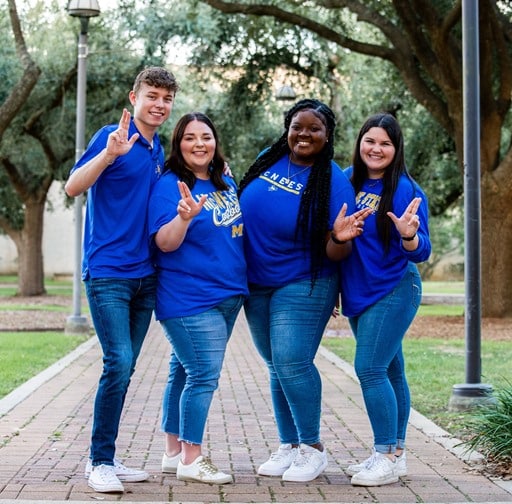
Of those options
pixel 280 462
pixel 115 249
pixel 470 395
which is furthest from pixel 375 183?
pixel 470 395

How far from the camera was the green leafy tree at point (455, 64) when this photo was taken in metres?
18.9

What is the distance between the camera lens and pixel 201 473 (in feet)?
19.3

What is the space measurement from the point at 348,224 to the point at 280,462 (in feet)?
4.74

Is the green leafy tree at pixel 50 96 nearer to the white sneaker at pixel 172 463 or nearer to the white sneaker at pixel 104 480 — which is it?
the white sneaker at pixel 172 463

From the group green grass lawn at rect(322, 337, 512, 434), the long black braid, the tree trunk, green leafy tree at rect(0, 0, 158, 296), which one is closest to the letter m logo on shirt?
the long black braid

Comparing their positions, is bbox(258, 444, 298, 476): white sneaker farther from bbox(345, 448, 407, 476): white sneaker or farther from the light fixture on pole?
the light fixture on pole

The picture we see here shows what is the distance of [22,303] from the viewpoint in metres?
28.3

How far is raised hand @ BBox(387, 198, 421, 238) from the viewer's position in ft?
18.8

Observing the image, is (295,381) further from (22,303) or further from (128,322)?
(22,303)

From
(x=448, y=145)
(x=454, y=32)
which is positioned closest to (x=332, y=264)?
(x=454, y=32)

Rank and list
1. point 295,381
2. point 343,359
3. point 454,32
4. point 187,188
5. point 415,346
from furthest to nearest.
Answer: point 454,32
point 415,346
point 343,359
point 295,381
point 187,188

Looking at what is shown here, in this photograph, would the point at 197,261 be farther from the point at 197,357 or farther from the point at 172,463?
the point at 172,463

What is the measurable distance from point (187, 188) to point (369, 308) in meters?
1.21

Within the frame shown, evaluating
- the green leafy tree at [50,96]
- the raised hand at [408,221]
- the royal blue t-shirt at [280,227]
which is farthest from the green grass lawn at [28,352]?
the green leafy tree at [50,96]
